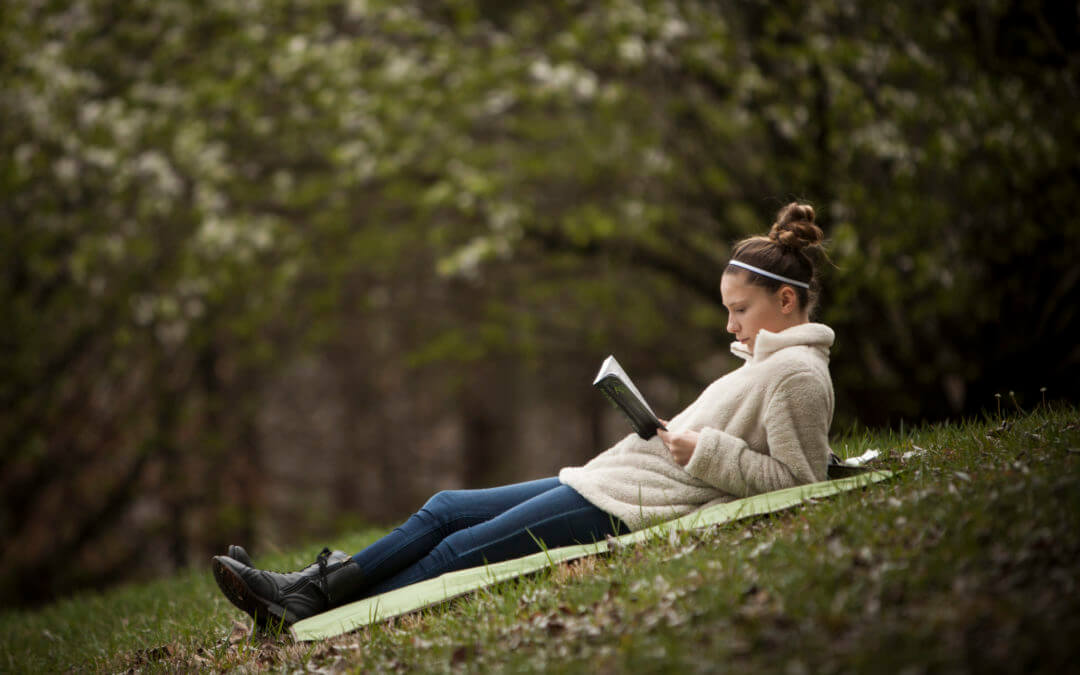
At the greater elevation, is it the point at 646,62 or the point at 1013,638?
the point at 646,62

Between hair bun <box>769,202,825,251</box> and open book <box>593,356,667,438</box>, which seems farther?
hair bun <box>769,202,825,251</box>

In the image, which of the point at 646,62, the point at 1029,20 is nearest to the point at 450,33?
the point at 646,62

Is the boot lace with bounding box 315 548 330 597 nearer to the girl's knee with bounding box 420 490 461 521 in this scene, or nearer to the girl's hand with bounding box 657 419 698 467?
the girl's knee with bounding box 420 490 461 521

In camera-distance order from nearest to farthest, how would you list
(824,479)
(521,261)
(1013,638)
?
(1013,638) < (824,479) < (521,261)

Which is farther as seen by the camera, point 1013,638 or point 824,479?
point 824,479

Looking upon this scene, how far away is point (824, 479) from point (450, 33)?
275 inches

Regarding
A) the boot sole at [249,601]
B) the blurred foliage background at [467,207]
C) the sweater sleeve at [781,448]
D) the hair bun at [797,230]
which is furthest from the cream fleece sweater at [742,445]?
the blurred foliage background at [467,207]

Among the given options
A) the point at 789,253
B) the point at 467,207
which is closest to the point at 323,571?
the point at 789,253

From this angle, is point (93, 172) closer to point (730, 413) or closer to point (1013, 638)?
A: point (730, 413)

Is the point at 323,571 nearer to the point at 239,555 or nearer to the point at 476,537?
the point at 239,555

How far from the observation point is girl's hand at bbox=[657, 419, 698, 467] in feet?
11.8

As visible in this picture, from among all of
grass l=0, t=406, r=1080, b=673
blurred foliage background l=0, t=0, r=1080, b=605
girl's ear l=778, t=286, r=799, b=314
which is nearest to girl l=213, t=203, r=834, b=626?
girl's ear l=778, t=286, r=799, b=314

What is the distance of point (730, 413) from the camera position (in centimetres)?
368

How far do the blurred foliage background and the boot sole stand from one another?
4.60 meters
